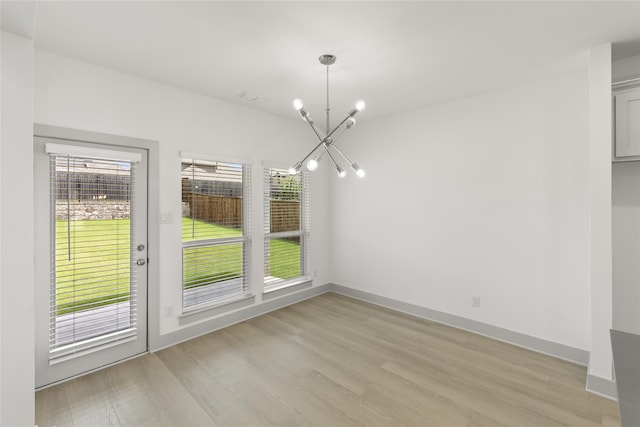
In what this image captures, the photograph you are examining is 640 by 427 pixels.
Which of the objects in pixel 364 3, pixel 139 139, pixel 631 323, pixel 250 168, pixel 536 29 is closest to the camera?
pixel 364 3

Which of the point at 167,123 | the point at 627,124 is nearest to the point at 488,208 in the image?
the point at 627,124

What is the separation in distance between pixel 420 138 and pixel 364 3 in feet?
7.67

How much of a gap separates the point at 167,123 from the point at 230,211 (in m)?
1.24

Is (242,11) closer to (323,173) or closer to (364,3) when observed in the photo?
(364,3)

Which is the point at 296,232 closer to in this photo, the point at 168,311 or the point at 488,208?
the point at 168,311

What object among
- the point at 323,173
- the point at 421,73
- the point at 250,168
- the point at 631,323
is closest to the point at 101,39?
the point at 250,168

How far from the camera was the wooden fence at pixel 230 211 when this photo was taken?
341cm

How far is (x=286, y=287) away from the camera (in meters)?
4.34

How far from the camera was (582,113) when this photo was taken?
2781 millimetres

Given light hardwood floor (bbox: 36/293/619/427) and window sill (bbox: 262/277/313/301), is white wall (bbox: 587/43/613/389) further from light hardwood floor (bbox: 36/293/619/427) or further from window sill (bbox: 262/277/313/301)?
window sill (bbox: 262/277/313/301)

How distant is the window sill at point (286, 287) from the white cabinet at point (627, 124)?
3848 millimetres

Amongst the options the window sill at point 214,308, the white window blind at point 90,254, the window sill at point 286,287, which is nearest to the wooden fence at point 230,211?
the white window blind at point 90,254

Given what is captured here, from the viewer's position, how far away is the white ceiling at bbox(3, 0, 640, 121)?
194cm

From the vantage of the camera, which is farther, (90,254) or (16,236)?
(90,254)
